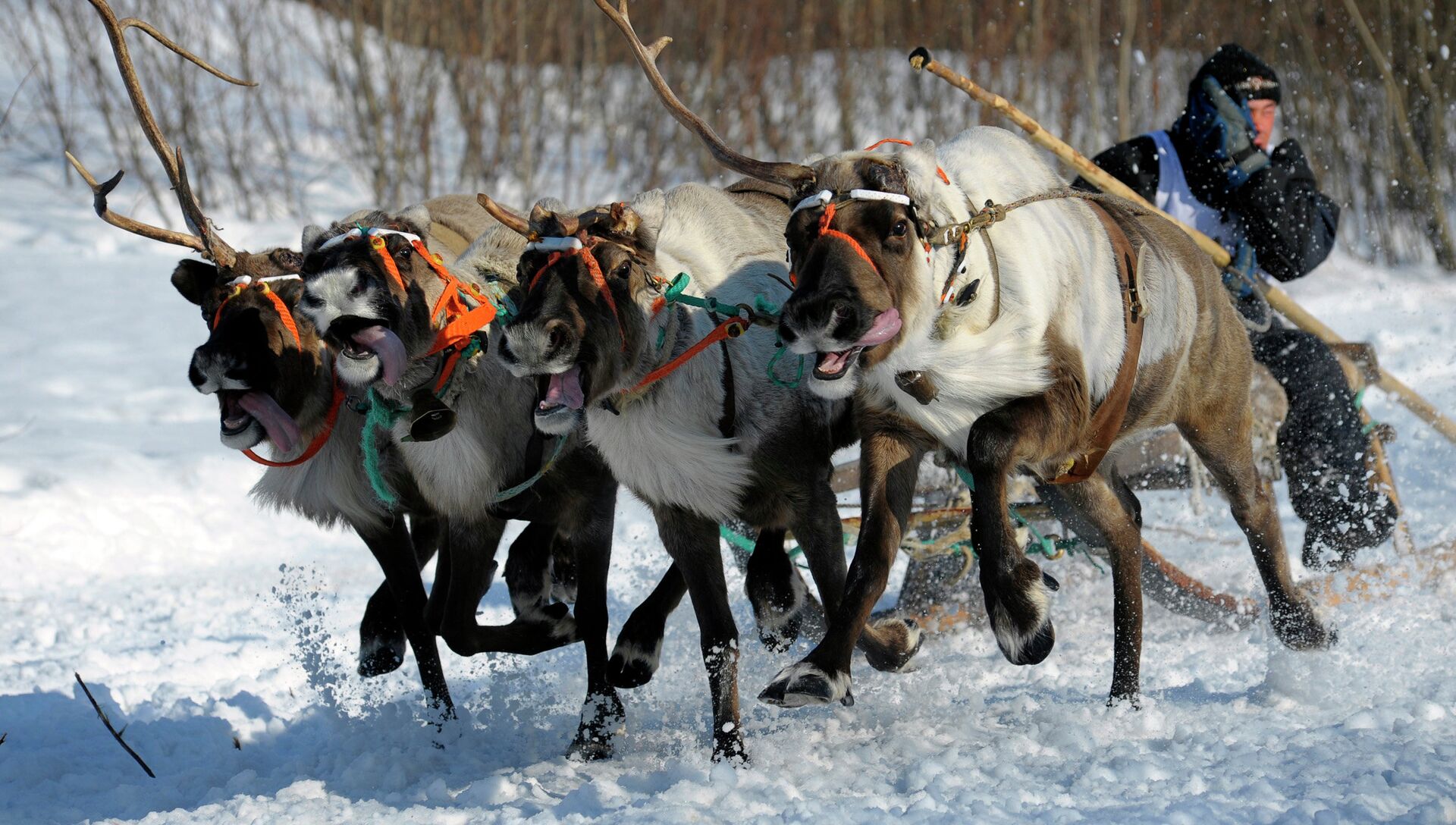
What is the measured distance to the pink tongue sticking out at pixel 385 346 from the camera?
389 cm

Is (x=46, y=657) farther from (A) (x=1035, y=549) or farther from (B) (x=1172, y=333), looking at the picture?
(B) (x=1172, y=333)

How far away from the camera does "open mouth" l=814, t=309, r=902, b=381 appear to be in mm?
3195

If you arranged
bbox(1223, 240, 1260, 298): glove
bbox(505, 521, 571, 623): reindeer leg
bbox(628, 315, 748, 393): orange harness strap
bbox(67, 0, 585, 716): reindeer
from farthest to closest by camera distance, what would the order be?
bbox(1223, 240, 1260, 298): glove, bbox(505, 521, 571, 623): reindeer leg, bbox(67, 0, 585, 716): reindeer, bbox(628, 315, 748, 393): orange harness strap

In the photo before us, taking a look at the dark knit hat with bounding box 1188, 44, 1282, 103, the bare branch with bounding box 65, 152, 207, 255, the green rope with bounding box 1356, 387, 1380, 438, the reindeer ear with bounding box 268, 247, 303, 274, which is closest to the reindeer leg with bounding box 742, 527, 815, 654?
the reindeer ear with bounding box 268, 247, 303, 274

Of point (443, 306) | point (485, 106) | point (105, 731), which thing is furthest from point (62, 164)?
point (443, 306)

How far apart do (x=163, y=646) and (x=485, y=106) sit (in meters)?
8.72

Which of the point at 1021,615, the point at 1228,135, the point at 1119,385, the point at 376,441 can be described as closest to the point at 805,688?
the point at 1021,615

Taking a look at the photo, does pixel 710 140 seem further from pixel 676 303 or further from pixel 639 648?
pixel 639 648

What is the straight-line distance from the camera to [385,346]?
12.8 feet

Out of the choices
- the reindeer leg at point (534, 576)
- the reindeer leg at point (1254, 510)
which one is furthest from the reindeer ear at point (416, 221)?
the reindeer leg at point (1254, 510)

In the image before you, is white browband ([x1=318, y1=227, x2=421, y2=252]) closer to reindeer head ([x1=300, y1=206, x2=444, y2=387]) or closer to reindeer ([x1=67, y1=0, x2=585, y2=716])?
reindeer head ([x1=300, y1=206, x2=444, y2=387])

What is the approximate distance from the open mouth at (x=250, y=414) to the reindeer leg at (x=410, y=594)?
621mm

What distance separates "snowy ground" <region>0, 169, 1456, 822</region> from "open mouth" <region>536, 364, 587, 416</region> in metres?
0.96

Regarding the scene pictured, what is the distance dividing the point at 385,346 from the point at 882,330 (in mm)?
1459
